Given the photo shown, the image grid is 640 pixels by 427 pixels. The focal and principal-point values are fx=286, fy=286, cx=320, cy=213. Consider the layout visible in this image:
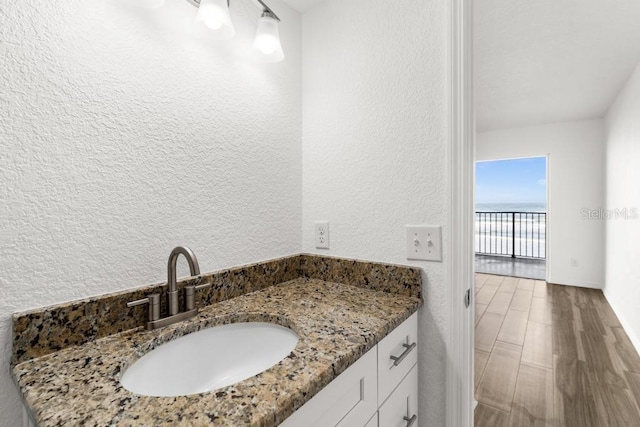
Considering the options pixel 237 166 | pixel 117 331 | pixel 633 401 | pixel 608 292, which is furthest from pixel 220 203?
pixel 608 292

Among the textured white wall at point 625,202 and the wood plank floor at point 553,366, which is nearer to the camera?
the wood plank floor at point 553,366

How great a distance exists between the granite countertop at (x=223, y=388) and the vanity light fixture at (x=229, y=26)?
2.93 ft

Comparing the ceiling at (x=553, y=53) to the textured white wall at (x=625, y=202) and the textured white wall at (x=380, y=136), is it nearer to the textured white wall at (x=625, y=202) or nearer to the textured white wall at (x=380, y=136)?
the textured white wall at (x=625, y=202)

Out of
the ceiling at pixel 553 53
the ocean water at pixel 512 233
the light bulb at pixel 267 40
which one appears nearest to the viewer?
the light bulb at pixel 267 40

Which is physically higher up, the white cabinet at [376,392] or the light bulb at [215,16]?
the light bulb at [215,16]

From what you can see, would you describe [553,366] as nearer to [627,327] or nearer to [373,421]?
[627,327]

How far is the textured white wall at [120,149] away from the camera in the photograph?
25.1 inches

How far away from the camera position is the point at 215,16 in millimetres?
869

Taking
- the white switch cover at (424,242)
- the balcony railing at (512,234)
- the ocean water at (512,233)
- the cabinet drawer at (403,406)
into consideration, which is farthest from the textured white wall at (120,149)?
the balcony railing at (512,234)

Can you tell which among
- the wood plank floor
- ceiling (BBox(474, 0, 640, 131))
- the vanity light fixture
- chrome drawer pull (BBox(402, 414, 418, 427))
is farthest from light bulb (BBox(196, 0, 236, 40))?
the wood plank floor

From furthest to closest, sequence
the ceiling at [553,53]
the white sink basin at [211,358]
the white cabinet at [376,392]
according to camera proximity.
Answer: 1. the ceiling at [553,53]
2. the white sink basin at [211,358]
3. the white cabinet at [376,392]

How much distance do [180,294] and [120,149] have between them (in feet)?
1.48

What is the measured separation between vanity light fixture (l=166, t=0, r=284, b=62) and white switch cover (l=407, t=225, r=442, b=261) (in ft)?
2.71

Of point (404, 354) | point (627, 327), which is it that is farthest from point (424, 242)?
point (627, 327)
